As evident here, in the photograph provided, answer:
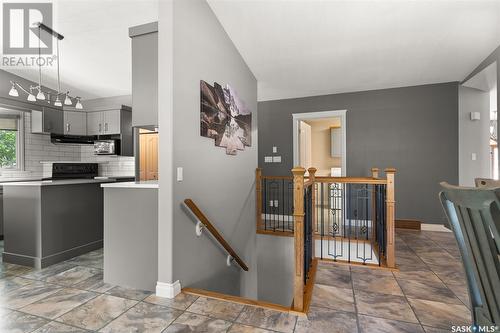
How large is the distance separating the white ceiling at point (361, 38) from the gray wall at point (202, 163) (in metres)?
0.42

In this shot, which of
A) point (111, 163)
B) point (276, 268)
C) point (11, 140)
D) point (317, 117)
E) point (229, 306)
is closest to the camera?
point (229, 306)

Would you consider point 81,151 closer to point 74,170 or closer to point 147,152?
point 74,170

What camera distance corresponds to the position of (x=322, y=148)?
284 inches

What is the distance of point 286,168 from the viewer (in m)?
5.52

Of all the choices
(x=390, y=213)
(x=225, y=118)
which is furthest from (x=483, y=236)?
(x=225, y=118)

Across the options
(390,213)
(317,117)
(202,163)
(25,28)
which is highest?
(25,28)

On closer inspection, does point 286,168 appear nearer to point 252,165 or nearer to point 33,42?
point 252,165

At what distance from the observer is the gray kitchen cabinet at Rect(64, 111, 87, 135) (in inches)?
209

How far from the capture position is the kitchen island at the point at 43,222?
284 centimetres

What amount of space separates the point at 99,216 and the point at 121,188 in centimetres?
156

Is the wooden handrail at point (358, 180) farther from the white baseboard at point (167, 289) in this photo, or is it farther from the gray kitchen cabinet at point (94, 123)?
the gray kitchen cabinet at point (94, 123)

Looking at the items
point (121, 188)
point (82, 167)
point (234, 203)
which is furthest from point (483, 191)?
point (82, 167)

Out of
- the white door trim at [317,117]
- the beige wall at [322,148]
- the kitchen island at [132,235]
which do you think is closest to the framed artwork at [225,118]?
the kitchen island at [132,235]

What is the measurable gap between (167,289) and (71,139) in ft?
16.1
